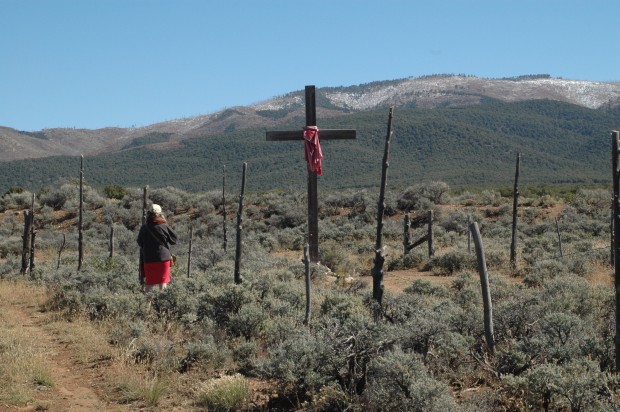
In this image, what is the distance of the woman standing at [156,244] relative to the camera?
33.4 ft

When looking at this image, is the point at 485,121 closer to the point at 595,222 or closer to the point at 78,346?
the point at 595,222

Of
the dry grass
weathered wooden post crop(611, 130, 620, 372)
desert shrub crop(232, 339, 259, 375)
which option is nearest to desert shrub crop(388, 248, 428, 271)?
the dry grass

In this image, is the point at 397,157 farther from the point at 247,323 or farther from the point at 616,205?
the point at 616,205

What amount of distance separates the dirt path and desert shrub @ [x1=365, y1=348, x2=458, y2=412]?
100 inches

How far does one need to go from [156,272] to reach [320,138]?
257 inches

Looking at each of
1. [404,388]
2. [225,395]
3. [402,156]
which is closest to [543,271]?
[404,388]

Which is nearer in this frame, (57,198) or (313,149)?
(313,149)

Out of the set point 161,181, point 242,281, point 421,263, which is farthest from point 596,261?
point 161,181

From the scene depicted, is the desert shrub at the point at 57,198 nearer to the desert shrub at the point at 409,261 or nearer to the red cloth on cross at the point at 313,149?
the desert shrub at the point at 409,261

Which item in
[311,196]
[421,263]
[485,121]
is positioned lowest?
[421,263]

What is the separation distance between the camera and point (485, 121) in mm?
134750

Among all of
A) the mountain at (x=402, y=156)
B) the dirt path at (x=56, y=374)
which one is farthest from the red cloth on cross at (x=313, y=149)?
the mountain at (x=402, y=156)

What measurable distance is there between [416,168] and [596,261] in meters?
83.8

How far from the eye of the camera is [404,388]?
602 cm
